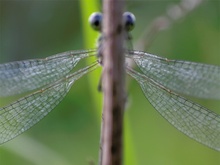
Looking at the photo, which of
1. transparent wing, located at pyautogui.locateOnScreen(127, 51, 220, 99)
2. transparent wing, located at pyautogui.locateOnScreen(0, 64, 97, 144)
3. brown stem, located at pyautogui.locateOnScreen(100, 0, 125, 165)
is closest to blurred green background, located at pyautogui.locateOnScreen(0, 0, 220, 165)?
transparent wing, located at pyautogui.locateOnScreen(127, 51, 220, 99)

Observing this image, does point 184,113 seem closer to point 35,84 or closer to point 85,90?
point 35,84

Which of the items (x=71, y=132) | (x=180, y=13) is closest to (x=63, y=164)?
(x=71, y=132)

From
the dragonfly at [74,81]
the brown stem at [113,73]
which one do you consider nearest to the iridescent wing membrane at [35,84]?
the dragonfly at [74,81]

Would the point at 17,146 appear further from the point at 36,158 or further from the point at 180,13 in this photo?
the point at 180,13

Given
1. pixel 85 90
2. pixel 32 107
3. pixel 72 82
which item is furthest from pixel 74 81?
pixel 85 90

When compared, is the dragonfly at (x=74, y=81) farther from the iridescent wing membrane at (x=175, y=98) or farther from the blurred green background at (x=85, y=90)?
the blurred green background at (x=85, y=90)

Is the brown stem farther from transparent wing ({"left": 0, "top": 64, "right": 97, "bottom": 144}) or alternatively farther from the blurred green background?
the blurred green background
